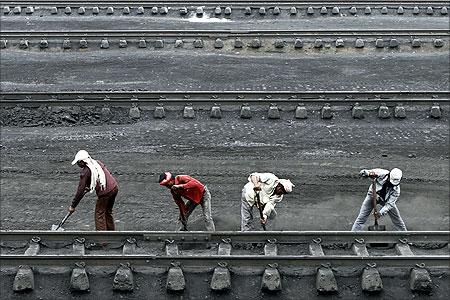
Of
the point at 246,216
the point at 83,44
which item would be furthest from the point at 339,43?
the point at 246,216

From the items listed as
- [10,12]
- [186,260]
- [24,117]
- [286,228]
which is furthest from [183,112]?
[10,12]

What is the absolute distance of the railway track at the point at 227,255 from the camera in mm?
10500

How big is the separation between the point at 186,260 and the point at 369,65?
9.70m

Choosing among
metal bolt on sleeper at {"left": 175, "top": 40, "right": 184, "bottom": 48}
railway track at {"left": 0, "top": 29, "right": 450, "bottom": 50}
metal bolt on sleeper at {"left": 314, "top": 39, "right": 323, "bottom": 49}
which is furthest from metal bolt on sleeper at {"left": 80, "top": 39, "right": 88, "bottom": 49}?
metal bolt on sleeper at {"left": 314, "top": 39, "right": 323, "bottom": 49}

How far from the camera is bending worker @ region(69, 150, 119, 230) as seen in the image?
11.4 metres

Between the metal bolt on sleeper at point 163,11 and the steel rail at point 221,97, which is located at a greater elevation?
the metal bolt on sleeper at point 163,11

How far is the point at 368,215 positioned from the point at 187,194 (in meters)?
2.69

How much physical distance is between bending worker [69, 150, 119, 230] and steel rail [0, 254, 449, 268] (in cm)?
100

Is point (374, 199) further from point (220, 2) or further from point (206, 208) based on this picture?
point (220, 2)

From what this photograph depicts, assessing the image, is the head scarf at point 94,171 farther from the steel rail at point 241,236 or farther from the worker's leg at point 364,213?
the worker's leg at point 364,213

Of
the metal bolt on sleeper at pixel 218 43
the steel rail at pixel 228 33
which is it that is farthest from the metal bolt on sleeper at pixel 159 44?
the metal bolt on sleeper at pixel 218 43

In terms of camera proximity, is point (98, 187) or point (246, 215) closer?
point (98, 187)

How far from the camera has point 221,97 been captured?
651 inches

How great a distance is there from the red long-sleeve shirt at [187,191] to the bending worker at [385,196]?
2.32m
